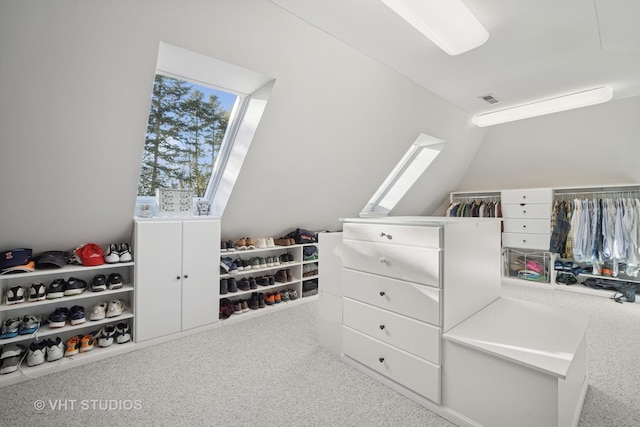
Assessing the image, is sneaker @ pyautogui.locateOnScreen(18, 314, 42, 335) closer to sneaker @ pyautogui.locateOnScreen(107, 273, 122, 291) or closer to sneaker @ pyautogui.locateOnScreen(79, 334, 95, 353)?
sneaker @ pyautogui.locateOnScreen(79, 334, 95, 353)

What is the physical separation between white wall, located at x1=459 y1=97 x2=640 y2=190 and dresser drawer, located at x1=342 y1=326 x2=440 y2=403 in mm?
4668

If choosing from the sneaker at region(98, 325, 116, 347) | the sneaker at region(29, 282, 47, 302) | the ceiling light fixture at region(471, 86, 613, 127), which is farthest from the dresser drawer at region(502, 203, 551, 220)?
the sneaker at region(29, 282, 47, 302)

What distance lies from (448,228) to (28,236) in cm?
338

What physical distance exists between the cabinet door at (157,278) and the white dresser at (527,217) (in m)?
5.33

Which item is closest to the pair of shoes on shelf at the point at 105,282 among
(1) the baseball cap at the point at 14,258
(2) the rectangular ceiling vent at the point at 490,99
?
(1) the baseball cap at the point at 14,258

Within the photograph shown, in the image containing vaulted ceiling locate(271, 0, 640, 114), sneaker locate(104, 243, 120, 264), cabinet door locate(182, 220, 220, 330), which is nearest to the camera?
vaulted ceiling locate(271, 0, 640, 114)

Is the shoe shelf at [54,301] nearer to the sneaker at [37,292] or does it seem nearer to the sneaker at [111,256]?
the sneaker at [37,292]

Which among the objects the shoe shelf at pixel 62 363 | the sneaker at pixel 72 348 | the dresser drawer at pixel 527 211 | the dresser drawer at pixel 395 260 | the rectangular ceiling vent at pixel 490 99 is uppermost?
the rectangular ceiling vent at pixel 490 99

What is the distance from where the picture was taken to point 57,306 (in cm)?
Result: 268

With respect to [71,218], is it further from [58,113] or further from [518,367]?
[518,367]

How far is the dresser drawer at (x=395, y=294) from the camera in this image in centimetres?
172

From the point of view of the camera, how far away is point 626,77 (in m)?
3.07

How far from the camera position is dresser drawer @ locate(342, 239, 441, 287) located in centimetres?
172

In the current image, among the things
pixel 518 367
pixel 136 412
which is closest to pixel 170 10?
pixel 136 412
